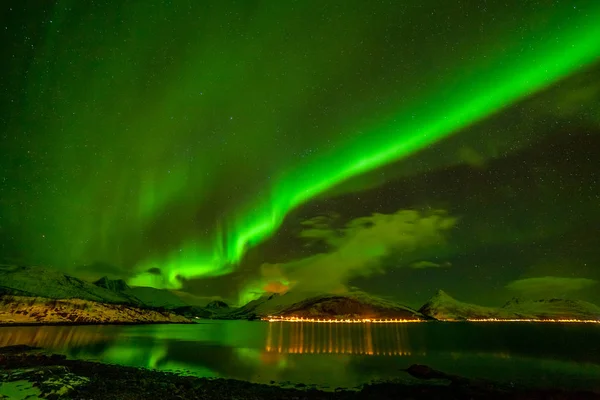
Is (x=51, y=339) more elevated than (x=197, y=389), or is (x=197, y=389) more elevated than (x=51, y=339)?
(x=51, y=339)

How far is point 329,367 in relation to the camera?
164ft

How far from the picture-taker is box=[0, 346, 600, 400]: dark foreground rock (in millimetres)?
27969

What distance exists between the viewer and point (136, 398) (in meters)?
26.8

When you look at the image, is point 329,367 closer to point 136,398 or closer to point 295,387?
point 295,387

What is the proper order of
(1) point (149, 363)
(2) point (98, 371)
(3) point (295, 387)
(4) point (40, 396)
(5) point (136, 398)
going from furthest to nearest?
(1) point (149, 363), (2) point (98, 371), (3) point (295, 387), (5) point (136, 398), (4) point (40, 396)

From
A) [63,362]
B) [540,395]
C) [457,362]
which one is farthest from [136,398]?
[457,362]

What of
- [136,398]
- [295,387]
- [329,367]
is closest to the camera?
[136,398]

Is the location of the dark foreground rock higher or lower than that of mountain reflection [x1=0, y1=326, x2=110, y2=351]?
lower

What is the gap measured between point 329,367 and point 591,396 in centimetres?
2760

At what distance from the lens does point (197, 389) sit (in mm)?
31609

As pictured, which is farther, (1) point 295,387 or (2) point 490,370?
(2) point 490,370

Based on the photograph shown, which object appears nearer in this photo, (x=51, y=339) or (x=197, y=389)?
(x=197, y=389)

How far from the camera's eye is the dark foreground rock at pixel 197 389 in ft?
91.8

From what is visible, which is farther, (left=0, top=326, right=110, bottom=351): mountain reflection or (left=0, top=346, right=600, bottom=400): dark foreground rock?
(left=0, top=326, right=110, bottom=351): mountain reflection
